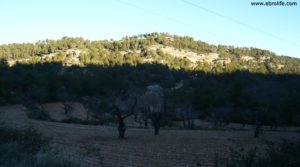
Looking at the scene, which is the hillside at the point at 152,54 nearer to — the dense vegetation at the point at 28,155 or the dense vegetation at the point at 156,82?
the dense vegetation at the point at 156,82

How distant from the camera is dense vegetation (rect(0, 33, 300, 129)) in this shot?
43562 mm

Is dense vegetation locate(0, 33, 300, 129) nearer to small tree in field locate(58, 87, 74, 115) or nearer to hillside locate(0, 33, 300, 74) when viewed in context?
hillside locate(0, 33, 300, 74)

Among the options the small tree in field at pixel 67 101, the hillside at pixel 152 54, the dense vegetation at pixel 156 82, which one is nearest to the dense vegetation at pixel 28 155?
the dense vegetation at pixel 156 82

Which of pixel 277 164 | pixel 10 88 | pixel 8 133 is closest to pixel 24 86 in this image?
pixel 10 88

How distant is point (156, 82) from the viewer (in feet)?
259

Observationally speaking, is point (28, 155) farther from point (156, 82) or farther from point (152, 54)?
point (152, 54)

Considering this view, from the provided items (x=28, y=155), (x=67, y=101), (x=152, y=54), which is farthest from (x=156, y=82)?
(x=28, y=155)

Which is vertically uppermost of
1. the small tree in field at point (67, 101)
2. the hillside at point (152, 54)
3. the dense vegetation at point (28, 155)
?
the hillside at point (152, 54)

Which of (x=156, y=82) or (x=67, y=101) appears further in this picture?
(x=156, y=82)

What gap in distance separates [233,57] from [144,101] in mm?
87409

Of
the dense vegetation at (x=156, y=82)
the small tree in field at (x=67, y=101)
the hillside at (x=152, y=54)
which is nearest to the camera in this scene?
the dense vegetation at (x=156, y=82)

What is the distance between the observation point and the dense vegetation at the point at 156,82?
1715 inches

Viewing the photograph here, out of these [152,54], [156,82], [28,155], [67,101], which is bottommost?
[28,155]

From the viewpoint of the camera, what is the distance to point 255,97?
3853cm
